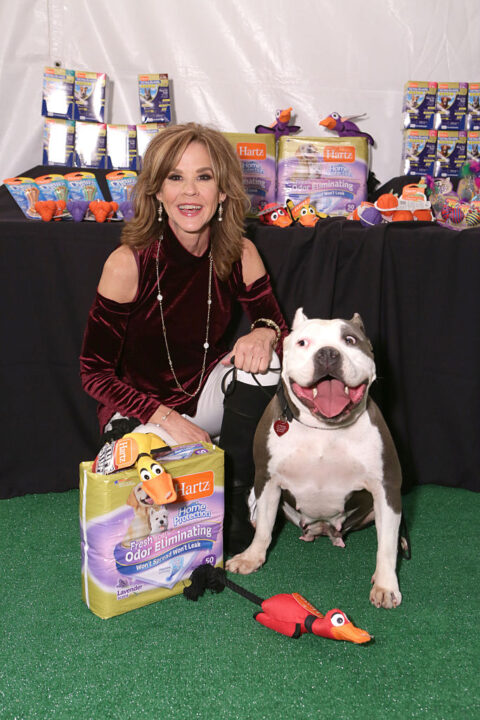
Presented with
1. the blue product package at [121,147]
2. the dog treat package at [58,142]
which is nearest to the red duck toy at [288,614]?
the blue product package at [121,147]

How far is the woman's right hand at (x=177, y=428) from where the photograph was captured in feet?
6.09

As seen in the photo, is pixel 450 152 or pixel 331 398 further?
pixel 450 152

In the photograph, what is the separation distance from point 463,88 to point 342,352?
213 centimetres

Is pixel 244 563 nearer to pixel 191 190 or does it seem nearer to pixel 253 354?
pixel 253 354

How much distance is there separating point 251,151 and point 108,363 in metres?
1.28

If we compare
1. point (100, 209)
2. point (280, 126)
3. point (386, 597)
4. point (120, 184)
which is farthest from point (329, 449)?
point (280, 126)

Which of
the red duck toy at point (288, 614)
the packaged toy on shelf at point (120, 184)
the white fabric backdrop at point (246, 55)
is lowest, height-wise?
the red duck toy at point (288, 614)

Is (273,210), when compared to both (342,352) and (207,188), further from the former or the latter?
(342,352)

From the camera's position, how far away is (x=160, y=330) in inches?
82.9

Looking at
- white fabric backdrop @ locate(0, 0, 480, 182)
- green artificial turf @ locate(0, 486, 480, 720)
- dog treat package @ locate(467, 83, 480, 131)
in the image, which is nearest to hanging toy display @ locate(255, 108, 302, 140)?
white fabric backdrop @ locate(0, 0, 480, 182)

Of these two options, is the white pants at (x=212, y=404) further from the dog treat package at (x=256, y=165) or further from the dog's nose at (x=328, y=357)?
the dog treat package at (x=256, y=165)

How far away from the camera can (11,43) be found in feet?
10.1

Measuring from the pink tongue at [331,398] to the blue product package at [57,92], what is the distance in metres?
2.01

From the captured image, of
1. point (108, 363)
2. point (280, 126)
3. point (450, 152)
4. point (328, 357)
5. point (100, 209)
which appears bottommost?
point (108, 363)
